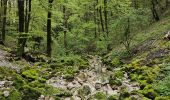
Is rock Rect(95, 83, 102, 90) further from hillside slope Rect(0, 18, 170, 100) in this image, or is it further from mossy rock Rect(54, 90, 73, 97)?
mossy rock Rect(54, 90, 73, 97)

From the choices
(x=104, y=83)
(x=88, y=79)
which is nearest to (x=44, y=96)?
(x=104, y=83)

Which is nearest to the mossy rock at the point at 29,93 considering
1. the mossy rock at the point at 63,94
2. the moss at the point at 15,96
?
the moss at the point at 15,96

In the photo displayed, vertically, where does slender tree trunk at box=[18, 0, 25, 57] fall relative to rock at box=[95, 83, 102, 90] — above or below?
above

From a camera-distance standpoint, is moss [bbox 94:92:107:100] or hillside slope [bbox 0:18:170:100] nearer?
hillside slope [bbox 0:18:170:100]

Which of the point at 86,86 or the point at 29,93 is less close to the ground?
the point at 29,93

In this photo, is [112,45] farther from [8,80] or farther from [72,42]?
[8,80]

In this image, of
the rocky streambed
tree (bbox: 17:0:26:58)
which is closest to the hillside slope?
the rocky streambed

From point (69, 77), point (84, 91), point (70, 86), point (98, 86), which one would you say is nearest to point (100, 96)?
point (84, 91)

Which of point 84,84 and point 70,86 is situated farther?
point 84,84

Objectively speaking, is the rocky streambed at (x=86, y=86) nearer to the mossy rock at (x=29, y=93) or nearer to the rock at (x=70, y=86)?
the rock at (x=70, y=86)

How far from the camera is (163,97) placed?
8859 mm

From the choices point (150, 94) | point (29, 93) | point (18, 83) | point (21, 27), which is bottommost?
point (150, 94)

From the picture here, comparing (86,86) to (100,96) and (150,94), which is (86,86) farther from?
(150,94)

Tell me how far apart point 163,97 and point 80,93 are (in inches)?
102
